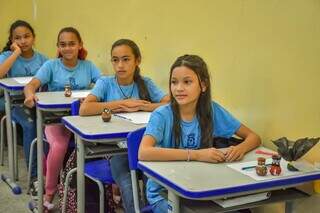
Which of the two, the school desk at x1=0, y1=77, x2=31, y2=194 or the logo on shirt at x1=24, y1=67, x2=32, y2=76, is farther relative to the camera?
the logo on shirt at x1=24, y1=67, x2=32, y2=76

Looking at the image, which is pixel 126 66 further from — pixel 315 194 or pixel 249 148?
pixel 315 194

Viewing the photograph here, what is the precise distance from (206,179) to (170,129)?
50cm

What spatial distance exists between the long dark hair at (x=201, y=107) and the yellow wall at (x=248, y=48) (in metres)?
0.31

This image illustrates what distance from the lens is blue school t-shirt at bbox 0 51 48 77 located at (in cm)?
416

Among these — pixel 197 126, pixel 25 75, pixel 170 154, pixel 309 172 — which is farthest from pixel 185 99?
pixel 25 75

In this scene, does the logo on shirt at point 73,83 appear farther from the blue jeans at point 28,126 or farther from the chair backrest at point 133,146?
the chair backrest at point 133,146

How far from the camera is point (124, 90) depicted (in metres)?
2.99

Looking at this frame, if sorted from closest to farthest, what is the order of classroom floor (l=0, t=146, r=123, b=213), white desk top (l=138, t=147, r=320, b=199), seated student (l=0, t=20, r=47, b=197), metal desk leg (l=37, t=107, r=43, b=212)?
white desk top (l=138, t=147, r=320, b=199) → metal desk leg (l=37, t=107, r=43, b=212) → classroom floor (l=0, t=146, r=123, b=213) → seated student (l=0, t=20, r=47, b=197)

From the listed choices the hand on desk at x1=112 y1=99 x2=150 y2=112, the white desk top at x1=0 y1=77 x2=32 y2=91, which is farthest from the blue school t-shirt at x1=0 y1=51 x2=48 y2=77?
the hand on desk at x1=112 y1=99 x2=150 y2=112

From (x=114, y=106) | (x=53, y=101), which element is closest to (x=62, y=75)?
(x=53, y=101)

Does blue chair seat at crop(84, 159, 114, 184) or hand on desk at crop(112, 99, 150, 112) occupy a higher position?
hand on desk at crop(112, 99, 150, 112)

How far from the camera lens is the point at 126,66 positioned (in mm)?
2910

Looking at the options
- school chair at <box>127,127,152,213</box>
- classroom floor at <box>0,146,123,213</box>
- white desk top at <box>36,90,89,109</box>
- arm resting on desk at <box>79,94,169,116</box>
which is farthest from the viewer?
classroom floor at <box>0,146,123,213</box>

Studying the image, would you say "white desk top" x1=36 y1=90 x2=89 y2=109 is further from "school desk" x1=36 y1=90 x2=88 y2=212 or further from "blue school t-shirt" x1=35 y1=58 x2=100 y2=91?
"blue school t-shirt" x1=35 y1=58 x2=100 y2=91
